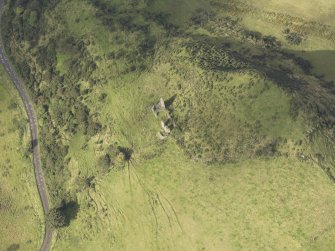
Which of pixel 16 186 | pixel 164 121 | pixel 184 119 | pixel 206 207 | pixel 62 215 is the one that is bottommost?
pixel 62 215

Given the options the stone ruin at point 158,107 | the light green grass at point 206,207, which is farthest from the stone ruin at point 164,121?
the light green grass at point 206,207

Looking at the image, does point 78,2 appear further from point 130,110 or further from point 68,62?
point 130,110

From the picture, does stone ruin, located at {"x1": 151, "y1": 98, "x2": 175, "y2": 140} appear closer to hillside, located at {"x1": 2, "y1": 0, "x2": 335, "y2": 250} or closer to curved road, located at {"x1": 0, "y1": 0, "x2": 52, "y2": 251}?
hillside, located at {"x1": 2, "y1": 0, "x2": 335, "y2": 250}

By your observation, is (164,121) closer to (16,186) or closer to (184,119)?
(184,119)

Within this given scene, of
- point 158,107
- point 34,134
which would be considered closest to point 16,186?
point 34,134

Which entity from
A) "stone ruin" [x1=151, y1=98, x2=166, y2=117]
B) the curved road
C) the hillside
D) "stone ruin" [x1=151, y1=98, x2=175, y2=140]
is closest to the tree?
the hillside

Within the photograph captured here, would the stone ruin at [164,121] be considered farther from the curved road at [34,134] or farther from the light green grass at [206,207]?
the curved road at [34,134]

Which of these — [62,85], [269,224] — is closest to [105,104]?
[62,85]
